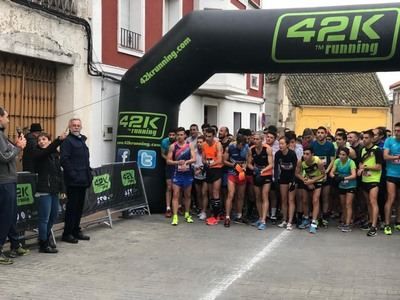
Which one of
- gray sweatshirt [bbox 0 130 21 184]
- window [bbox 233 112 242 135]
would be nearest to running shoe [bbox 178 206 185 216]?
gray sweatshirt [bbox 0 130 21 184]

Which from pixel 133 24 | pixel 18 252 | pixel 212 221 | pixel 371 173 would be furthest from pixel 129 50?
pixel 18 252

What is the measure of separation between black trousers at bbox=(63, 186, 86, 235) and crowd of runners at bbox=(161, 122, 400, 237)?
2.21m

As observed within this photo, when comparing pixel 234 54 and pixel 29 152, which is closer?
pixel 29 152

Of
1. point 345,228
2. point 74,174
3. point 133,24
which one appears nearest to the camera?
point 74,174

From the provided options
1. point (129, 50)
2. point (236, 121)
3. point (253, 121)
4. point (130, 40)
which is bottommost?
point (236, 121)

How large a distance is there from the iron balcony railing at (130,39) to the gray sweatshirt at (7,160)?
268 inches

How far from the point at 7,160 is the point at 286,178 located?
17.4 feet

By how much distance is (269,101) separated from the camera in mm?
49500

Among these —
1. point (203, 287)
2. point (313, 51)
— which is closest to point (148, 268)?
point (203, 287)

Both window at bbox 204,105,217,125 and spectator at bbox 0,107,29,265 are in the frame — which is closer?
spectator at bbox 0,107,29,265

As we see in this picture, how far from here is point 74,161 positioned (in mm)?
8000

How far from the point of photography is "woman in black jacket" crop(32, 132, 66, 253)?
290 inches

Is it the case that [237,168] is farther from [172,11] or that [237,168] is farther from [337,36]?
[172,11]

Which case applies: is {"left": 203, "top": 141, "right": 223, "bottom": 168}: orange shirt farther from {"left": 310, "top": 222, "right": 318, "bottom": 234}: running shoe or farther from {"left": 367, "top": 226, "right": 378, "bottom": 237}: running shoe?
{"left": 367, "top": 226, "right": 378, "bottom": 237}: running shoe
